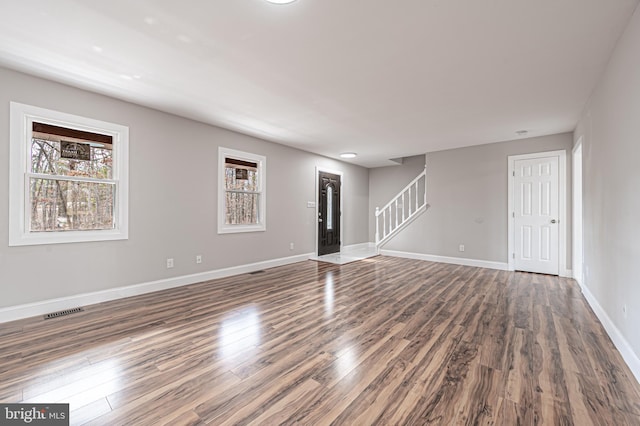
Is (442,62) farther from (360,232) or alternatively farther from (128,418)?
(360,232)

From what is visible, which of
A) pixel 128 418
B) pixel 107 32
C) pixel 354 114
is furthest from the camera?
pixel 354 114

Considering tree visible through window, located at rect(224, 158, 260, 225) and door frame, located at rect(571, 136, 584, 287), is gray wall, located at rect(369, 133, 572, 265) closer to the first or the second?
door frame, located at rect(571, 136, 584, 287)

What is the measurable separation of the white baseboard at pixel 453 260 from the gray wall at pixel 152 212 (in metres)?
2.80

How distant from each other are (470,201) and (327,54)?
15.7 feet

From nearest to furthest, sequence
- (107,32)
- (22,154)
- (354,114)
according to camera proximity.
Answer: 1. (107,32)
2. (22,154)
3. (354,114)

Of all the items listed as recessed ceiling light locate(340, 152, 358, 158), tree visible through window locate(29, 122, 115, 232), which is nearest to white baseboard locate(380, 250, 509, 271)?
recessed ceiling light locate(340, 152, 358, 158)

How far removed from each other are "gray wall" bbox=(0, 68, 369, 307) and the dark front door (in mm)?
1058

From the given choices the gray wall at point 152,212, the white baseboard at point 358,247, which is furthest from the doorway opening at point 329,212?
the gray wall at point 152,212

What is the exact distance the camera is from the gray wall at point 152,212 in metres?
2.96

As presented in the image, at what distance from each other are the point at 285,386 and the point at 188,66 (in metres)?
3.00

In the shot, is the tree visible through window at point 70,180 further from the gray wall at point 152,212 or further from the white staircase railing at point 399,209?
the white staircase railing at point 399,209

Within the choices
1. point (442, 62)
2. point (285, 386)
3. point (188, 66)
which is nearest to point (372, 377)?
point (285, 386)

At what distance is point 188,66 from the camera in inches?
109

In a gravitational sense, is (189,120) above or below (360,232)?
above
